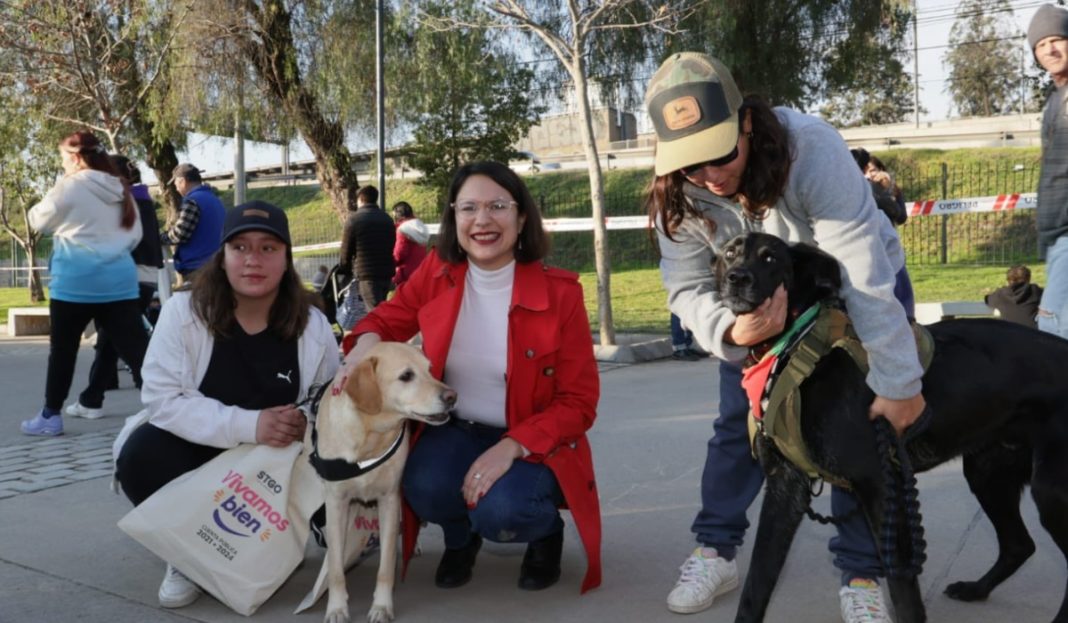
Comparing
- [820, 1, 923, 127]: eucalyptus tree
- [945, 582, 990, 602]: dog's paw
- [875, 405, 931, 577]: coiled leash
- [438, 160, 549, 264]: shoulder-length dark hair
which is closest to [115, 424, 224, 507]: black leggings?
[438, 160, 549, 264]: shoulder-length dark hair

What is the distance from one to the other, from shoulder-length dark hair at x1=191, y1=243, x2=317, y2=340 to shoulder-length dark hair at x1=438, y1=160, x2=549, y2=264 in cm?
59

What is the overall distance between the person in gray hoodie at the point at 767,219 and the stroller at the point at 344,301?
7.43 metres

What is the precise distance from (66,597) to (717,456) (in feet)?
7.98

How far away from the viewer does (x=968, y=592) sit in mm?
3410

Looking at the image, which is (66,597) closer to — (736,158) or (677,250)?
(677,250)

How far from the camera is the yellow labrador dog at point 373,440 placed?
10.9 feet

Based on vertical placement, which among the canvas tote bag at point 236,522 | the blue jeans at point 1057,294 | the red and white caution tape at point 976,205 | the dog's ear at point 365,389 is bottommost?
the canvas tote bag at point 236,522

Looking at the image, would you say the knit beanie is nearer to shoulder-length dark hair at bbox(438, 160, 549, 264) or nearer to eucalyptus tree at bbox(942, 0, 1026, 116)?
shoulder-length dark hair at bbox(438, 160, 549, 264)

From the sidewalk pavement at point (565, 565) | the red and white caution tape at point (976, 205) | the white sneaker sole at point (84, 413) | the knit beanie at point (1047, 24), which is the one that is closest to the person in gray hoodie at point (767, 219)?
the sidewalk pavement at point (565, 565)

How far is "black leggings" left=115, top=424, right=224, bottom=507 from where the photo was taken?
11.8 feet

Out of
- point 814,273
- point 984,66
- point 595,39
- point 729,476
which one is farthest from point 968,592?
point 984,66

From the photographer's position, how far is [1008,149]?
23.8m

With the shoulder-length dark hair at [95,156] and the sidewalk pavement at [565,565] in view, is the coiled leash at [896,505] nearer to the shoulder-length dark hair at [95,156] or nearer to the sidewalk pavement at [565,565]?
the sidewalk pavement at [565,565]

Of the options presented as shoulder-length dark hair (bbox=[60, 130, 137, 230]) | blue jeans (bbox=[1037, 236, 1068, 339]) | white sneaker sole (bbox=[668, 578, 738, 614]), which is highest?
shoulder-length dark hair (bbox=[60, 130, 137, 230])
